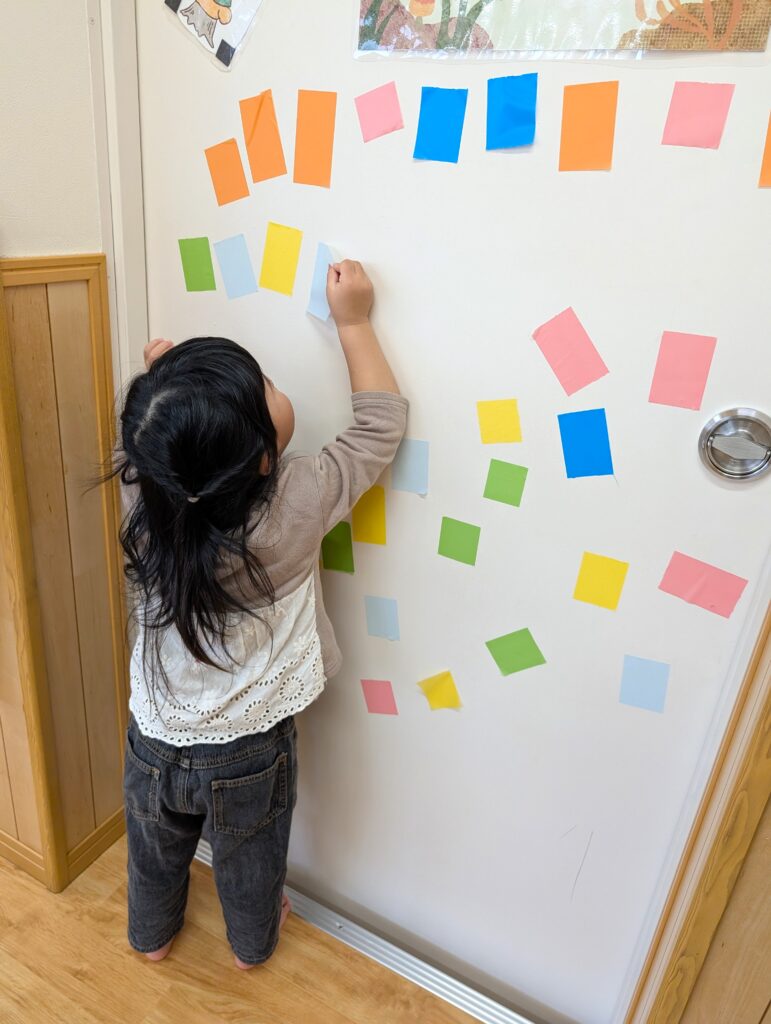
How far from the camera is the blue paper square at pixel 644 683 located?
3.12 ft

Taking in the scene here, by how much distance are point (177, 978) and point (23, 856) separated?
1.34 feet

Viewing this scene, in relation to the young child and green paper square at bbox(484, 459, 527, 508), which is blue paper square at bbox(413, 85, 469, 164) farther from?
green paper square at bbox(484, 459, 527, 508)

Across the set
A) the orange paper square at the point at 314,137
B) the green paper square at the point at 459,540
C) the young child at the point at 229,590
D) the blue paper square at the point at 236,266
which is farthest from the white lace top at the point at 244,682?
the orange paper square at the point at 314,137

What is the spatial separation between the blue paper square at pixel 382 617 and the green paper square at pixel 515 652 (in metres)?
0.15

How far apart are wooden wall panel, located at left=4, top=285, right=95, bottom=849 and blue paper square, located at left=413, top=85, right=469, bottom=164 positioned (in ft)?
1.96

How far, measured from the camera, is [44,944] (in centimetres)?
131

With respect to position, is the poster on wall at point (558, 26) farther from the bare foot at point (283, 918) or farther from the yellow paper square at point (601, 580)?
the bare foot at point (283, 918)

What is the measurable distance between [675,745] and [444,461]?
0.50 meters

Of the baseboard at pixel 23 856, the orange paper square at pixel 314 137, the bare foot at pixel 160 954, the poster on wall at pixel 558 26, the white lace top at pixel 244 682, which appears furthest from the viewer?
the baseboard at pixel 23 856

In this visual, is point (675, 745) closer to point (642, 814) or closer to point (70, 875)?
point (642, 814)

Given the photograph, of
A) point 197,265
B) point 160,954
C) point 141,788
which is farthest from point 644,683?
point 160,954

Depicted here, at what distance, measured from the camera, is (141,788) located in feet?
3.70

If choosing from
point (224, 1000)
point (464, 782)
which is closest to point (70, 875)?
point (224, 1000)

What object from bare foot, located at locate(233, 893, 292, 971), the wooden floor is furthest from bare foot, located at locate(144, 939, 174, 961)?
bare foot, located at locate(233, 893, 292, 971)
